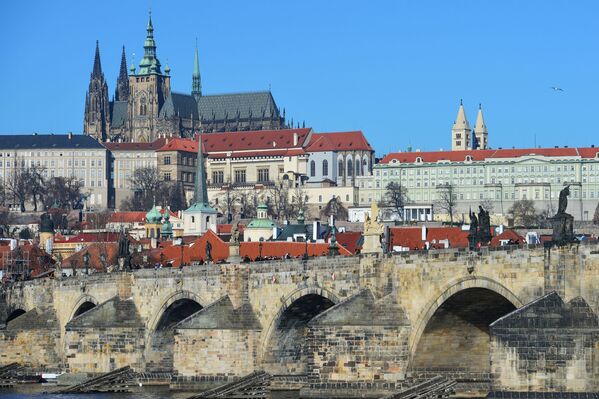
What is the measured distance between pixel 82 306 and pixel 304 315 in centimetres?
1883

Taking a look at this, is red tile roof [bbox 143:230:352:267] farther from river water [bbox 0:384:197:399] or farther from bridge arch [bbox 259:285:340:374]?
bridge arch [bbox 259:285:340:374]

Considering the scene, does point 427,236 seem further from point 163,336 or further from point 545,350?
point 545,350

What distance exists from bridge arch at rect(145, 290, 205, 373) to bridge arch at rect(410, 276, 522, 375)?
689 inches

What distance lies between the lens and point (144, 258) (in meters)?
105

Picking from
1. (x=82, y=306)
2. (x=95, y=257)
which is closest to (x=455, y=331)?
(x=82, y=306)

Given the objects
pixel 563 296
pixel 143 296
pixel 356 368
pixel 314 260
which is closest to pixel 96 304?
pixel 143 296

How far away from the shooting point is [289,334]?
58531mm

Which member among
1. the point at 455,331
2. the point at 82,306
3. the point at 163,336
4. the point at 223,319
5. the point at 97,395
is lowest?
the point at 97,395

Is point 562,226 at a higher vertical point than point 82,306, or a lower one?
higher

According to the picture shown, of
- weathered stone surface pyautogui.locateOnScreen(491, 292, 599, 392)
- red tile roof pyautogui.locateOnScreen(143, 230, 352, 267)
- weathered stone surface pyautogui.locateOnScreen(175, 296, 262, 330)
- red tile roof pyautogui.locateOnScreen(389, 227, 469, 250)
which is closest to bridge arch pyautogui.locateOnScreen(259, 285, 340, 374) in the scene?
weathered stone surface pyautogui.locateOnScreen(175, 296, 262, 330)

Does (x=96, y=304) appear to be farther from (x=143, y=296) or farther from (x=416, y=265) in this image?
(x=416, y=265)

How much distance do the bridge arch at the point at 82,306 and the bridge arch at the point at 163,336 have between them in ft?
24.6

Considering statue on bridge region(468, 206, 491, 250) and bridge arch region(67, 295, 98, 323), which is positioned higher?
statue on bridge region(468, 206, 491, 250)

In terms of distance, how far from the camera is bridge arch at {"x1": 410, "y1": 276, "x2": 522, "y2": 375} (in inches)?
1889
